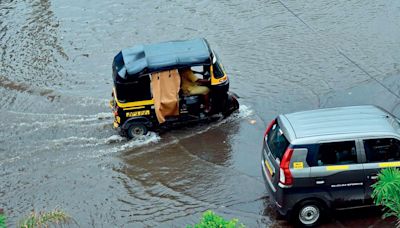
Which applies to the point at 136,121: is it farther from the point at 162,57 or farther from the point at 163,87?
the point at 162,57

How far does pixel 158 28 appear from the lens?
19.4 m

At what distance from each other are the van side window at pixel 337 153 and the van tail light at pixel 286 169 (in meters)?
0.48

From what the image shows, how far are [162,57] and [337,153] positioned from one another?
511cm

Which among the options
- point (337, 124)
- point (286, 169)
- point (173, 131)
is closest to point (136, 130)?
point (173, 131)

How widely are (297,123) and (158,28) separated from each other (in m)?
10.8

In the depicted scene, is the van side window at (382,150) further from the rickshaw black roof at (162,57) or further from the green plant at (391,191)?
the rickshaw black roof at (162,57)

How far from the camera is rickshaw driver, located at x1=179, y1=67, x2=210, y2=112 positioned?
13016mm

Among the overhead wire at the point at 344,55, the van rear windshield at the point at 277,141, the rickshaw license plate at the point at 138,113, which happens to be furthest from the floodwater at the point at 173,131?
the van rear windshield at the point at 277,141

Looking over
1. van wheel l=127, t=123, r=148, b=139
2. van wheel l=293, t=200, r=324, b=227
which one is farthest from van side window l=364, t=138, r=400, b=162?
van wheel l=127, t=123, r=148, b=139

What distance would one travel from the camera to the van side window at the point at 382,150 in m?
9.17

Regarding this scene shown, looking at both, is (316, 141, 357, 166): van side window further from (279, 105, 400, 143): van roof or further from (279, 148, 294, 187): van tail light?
(279, 148, 294, 187): van tail light

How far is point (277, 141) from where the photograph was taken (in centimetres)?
952

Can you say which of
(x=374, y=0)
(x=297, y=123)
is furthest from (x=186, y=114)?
(x=374, y=0)

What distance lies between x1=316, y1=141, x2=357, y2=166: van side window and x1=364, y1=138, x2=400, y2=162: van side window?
0.24 m
